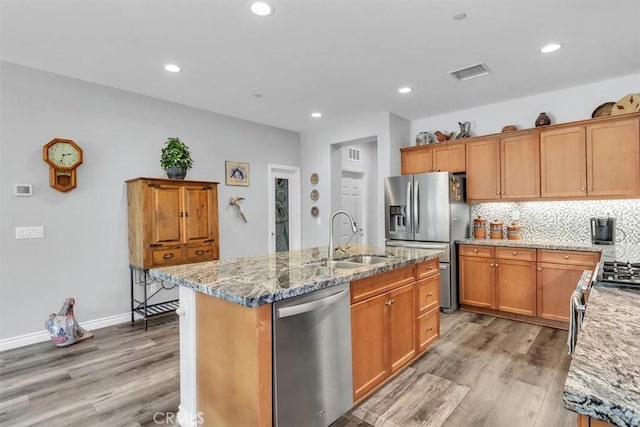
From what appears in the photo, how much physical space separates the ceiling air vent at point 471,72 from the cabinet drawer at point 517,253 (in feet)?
6.54

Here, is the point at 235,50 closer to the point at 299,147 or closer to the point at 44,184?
the point at 44,184

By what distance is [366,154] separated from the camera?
6.95 meters

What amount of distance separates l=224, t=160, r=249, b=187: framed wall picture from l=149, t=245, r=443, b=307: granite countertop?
2544mm

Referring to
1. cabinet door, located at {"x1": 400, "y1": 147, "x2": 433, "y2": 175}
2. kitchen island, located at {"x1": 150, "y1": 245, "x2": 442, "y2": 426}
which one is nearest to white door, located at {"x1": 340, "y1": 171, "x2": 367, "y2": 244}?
cabinet door, located at {"x1": 400, "y1": 147, "x2": 433, "y2": 175}

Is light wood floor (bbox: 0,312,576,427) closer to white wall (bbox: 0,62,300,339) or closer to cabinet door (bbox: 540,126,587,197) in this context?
white wall (bbox: 0,62,300,339)

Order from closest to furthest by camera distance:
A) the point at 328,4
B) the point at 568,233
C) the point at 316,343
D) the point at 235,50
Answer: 1. the point at 316,343
2. the point at 328,4
3. the point at 235,50
4. the point at 568,233

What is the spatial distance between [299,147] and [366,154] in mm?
1617

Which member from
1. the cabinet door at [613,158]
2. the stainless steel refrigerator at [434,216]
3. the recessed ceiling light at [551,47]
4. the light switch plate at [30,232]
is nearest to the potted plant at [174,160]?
the light switch plate at [30,232]

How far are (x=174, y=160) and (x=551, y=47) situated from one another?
13.4 feet

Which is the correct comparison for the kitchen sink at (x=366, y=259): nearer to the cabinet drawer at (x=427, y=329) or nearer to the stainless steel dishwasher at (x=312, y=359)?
the cabinet drawer at (x=427, y=329)

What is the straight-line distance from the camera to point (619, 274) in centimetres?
176

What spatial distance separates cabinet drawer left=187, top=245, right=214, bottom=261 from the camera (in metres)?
4.04

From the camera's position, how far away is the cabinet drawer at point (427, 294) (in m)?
2.82

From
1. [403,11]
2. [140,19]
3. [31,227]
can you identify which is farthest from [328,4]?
[31,227]
